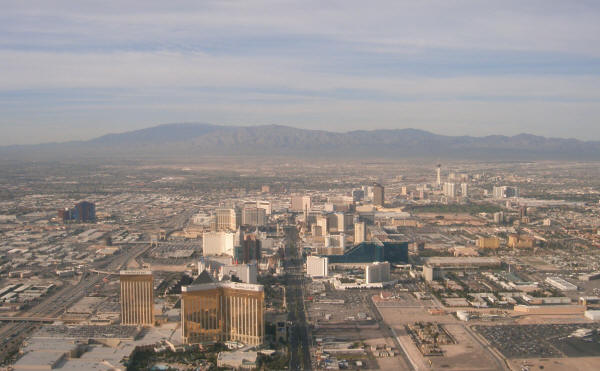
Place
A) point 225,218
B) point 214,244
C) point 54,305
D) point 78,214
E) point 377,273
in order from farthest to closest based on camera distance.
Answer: point 78,214 < point 225,218 < point 214,244 < point 377,273 < point 54,305

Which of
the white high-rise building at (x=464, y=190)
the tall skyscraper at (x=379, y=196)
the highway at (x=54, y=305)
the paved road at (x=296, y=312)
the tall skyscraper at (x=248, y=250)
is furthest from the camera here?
the white high-rise building at (x=464, y=190)

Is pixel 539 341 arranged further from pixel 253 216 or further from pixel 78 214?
pixel 78 214

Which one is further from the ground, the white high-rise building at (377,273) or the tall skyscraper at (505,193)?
the tall skyscraper at (505,193)

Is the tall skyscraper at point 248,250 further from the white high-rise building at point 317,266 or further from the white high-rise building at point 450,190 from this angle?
the white high-rise building at point 450,190

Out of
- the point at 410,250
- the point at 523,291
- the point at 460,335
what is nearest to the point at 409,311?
the point at 460,335

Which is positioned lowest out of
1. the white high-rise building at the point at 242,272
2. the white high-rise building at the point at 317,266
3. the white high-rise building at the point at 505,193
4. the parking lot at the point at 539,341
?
the parking lot at the point at 539,341

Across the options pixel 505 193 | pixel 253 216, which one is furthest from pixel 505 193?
pixel 253 216

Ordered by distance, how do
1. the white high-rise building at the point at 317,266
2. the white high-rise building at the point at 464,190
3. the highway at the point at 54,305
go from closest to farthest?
the highway at the point at 54,305
the white high-rise building at the point at 317,266
the white high-rise building at the point at 464,190

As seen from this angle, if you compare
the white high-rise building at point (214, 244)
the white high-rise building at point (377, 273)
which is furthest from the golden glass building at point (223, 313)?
the white high-rise building at point (214, 244)
